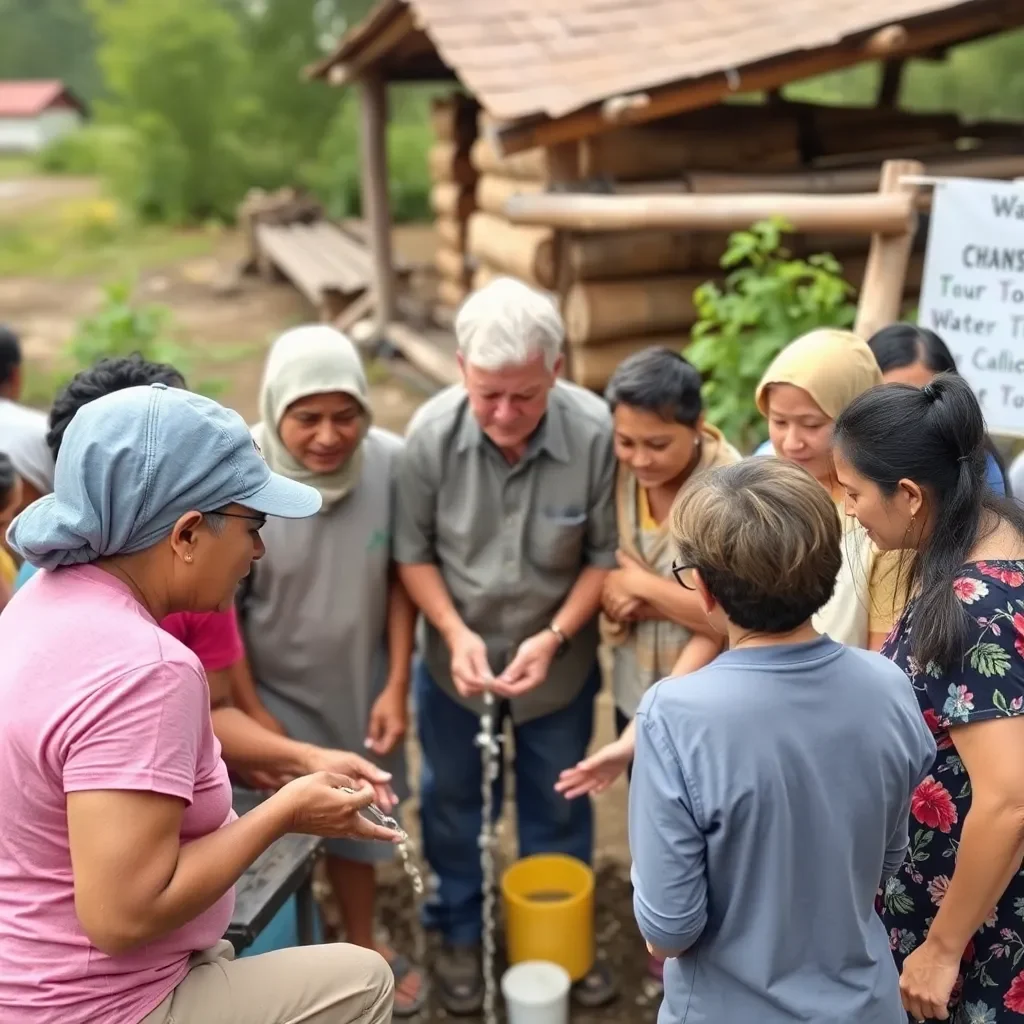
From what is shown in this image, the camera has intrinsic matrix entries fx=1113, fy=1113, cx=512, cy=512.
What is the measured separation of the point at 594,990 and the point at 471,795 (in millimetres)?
725

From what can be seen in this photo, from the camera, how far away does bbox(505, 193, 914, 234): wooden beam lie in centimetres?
407

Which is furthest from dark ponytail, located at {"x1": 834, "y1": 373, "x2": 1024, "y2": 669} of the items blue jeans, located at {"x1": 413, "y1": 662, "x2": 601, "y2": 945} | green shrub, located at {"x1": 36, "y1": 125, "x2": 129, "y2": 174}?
green shrub, located at {"x1": 36, "y1": 125, "x2": 129, "y2": 174}

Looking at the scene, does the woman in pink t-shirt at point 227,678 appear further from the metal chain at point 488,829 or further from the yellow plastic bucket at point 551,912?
the yellow plastic bucket at point 551,912

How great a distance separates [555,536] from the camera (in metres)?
3.15

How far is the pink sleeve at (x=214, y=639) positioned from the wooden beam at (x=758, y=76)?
11.9 ft

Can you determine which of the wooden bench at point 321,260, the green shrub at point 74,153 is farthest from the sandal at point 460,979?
the green shrub at point 74,153

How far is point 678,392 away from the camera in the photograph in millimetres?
2807

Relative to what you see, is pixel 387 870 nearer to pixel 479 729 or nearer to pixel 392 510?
pixel 479 729

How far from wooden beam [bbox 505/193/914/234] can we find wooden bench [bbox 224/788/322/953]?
293cm

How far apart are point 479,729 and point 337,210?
19626 mm

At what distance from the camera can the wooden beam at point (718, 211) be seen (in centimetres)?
407

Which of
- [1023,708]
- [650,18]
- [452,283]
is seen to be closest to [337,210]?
[452,283]

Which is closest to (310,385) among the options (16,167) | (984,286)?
(984,286)

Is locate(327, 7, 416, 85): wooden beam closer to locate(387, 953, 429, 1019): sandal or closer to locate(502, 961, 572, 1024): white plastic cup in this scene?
locate(387, 953, 429, 1019): sandal
